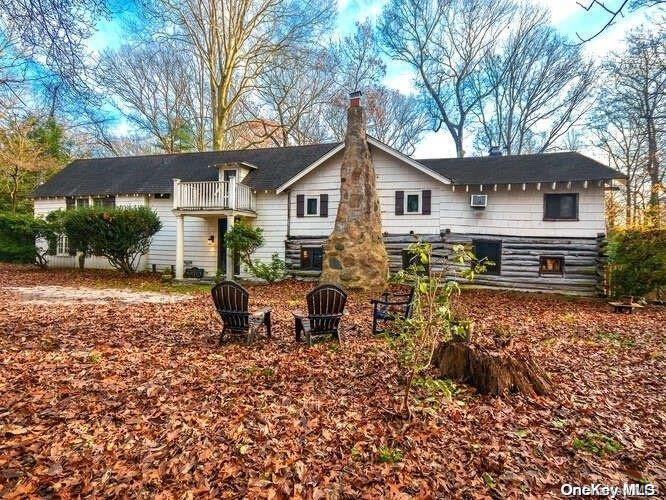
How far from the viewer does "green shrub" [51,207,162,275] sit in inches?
641

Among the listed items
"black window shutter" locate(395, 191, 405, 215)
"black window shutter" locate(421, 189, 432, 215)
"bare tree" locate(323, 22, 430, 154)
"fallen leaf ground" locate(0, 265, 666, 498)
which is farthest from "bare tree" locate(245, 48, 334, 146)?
"fallen leaf ground" locate(0, 265, 666, 498)

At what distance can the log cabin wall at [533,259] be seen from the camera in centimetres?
1436

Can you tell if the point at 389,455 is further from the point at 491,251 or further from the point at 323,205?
the point at 323,205

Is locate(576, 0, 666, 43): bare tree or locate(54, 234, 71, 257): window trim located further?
locate(54, 234, 71, 257): window trim

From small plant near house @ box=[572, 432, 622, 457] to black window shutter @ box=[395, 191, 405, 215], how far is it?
13.3 metres

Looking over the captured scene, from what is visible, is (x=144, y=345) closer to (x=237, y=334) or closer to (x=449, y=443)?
(x=237, y=334)

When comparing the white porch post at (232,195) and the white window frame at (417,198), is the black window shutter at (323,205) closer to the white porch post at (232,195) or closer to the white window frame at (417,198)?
the white window frame at (417,198)

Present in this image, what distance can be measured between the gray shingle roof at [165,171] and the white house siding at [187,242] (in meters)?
1.26

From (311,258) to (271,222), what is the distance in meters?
2.74

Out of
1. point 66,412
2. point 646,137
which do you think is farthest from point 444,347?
point 646,137

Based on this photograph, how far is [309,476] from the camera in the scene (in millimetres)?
2951

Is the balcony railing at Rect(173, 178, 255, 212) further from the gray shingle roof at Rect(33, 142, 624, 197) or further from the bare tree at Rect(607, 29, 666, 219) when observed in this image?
the bare tree at Rect(607, 29, 666, 219)

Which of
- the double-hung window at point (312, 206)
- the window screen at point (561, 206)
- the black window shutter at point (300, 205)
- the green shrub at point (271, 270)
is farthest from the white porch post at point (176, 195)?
the window screen at point (561, 206)

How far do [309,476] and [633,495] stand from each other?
2456 mm
